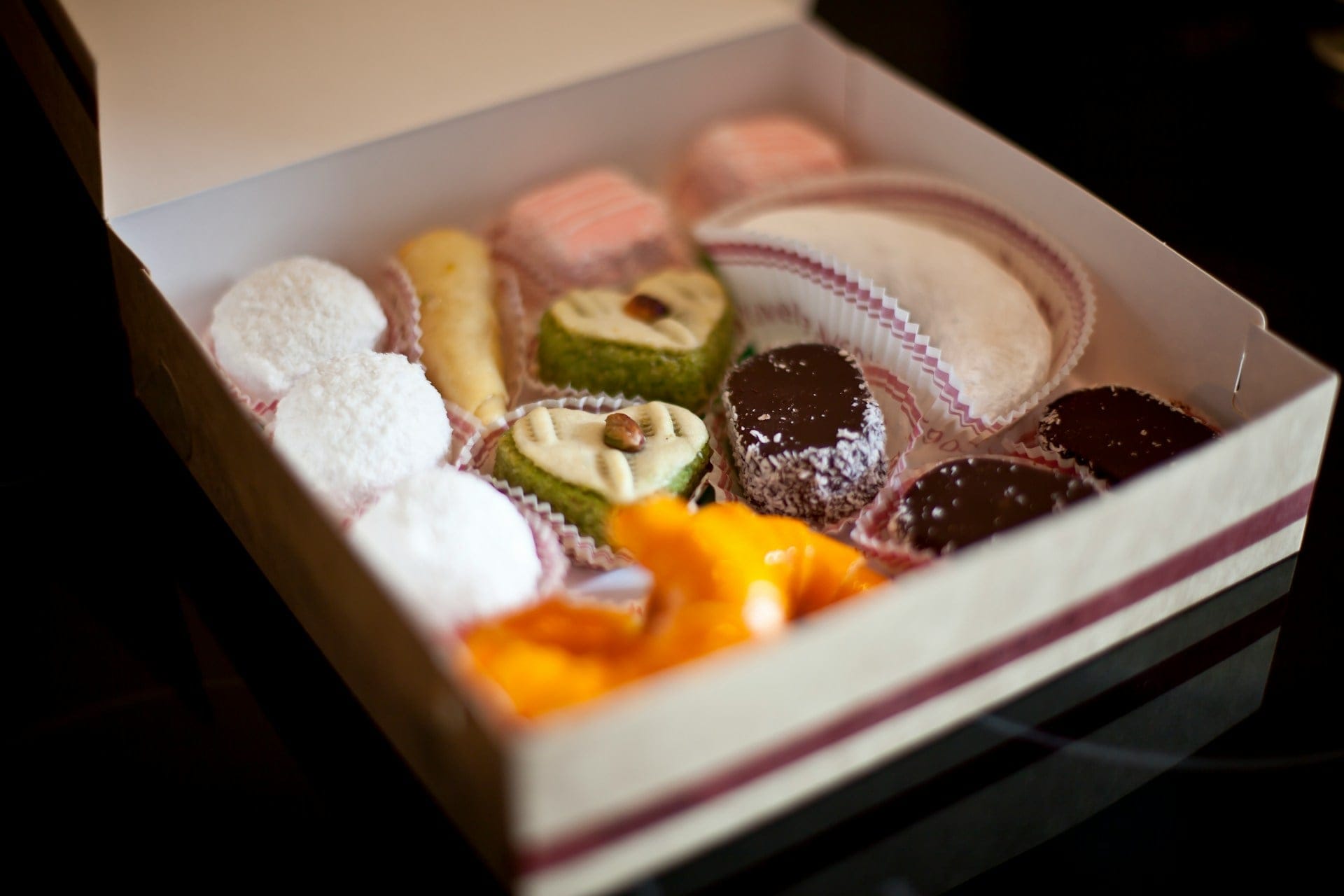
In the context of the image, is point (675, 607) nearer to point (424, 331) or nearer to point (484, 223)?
point (424, 331)

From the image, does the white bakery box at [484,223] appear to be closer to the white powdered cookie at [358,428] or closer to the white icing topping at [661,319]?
the white powdered cookie at [358,428]

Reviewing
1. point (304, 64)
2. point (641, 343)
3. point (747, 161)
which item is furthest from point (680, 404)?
point (304, 64)

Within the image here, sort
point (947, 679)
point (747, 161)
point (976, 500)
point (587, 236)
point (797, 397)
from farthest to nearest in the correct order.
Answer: point (747, 161), point (587, 236), point (797, 397), point (976, 500), point (947, 679)

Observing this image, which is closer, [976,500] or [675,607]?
[675,607]

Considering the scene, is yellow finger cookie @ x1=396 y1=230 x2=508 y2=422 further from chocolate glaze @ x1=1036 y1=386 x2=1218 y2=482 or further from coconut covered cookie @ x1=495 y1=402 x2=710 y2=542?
chocolate glaze @ x1=1036 y1=386 x2=1218 y2=482

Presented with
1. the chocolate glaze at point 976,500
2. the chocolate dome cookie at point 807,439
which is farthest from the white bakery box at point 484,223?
the chocolate dome cookie at point 807,439

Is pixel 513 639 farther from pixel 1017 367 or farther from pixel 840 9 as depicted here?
pixel 840 9
